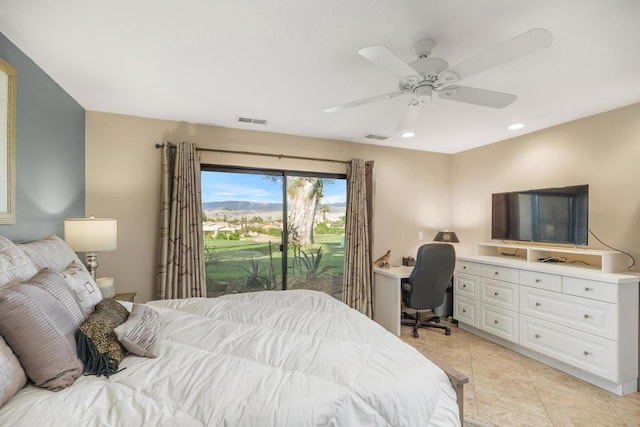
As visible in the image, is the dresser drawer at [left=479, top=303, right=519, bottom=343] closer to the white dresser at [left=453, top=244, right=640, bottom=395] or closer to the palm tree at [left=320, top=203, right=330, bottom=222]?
the white dresser at [left=453, top=244, right=640, bottom=395]

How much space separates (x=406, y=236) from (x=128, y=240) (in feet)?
11.6

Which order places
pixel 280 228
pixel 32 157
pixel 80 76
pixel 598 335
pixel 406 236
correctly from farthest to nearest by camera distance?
pixel 406 236, pixel 280 228, pixel 598 335, pixel 80 76, pixel 32 157

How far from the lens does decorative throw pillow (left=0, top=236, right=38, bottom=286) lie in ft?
4.16

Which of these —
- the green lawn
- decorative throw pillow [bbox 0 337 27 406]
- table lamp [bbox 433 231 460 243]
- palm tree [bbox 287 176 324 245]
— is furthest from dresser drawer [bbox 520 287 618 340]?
decorative throw pillow [bbox 0 337 27 406]

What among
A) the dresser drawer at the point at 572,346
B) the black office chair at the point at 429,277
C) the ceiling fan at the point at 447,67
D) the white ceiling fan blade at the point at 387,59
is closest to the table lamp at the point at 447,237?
the black office chair at the point at 429,277

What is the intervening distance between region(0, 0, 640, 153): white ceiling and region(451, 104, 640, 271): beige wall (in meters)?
0.26

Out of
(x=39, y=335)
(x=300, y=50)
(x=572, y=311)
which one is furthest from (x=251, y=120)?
(x=572, y=311)

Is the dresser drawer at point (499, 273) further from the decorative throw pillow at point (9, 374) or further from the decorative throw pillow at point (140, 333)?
the decorative throw pillow at point (9, 374)

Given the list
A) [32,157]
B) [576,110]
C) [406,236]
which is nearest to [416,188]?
[406,236]

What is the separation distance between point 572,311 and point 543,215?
3.39 feet

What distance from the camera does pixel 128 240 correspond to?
3.12 m

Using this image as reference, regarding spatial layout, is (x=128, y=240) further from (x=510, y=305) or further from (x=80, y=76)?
(x=510, y=305)

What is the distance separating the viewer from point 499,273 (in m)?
3.38

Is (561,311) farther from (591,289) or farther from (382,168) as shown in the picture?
(382,168)
